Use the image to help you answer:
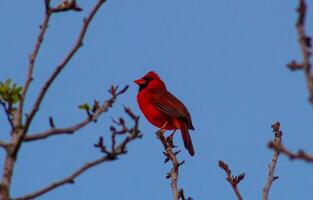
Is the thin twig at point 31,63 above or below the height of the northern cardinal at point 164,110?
below

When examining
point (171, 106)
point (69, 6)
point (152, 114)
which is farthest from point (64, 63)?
point (152, 114)

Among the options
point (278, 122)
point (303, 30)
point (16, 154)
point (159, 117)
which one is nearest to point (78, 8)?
point (16, 154)

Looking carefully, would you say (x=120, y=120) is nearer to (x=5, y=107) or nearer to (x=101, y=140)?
(x=101, y=140)

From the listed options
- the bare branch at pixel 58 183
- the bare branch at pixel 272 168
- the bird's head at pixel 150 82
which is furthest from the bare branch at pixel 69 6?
the bird's head at pixel 150 82

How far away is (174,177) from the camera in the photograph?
3.85 m

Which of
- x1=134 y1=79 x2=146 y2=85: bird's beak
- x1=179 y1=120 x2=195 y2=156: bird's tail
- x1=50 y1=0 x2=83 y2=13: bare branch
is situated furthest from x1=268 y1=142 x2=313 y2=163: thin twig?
x1=134 y1=79 x2=146 y2=85: bird's beak

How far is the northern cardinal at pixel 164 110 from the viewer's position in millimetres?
8250

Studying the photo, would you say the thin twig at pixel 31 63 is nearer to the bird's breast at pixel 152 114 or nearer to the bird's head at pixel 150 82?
the bird's breast at pixel 152 114

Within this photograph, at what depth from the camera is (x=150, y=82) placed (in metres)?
9.90

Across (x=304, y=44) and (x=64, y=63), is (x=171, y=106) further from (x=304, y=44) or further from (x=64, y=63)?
(x=304, y=44)

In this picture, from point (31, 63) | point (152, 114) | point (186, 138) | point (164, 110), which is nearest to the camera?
point (31, 63)

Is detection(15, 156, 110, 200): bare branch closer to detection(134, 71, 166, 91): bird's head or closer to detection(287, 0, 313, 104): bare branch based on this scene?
detection(287, 0, 313, 104): bare branch

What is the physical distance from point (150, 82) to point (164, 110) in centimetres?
149

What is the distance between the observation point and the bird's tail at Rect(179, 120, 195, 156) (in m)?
7.52
